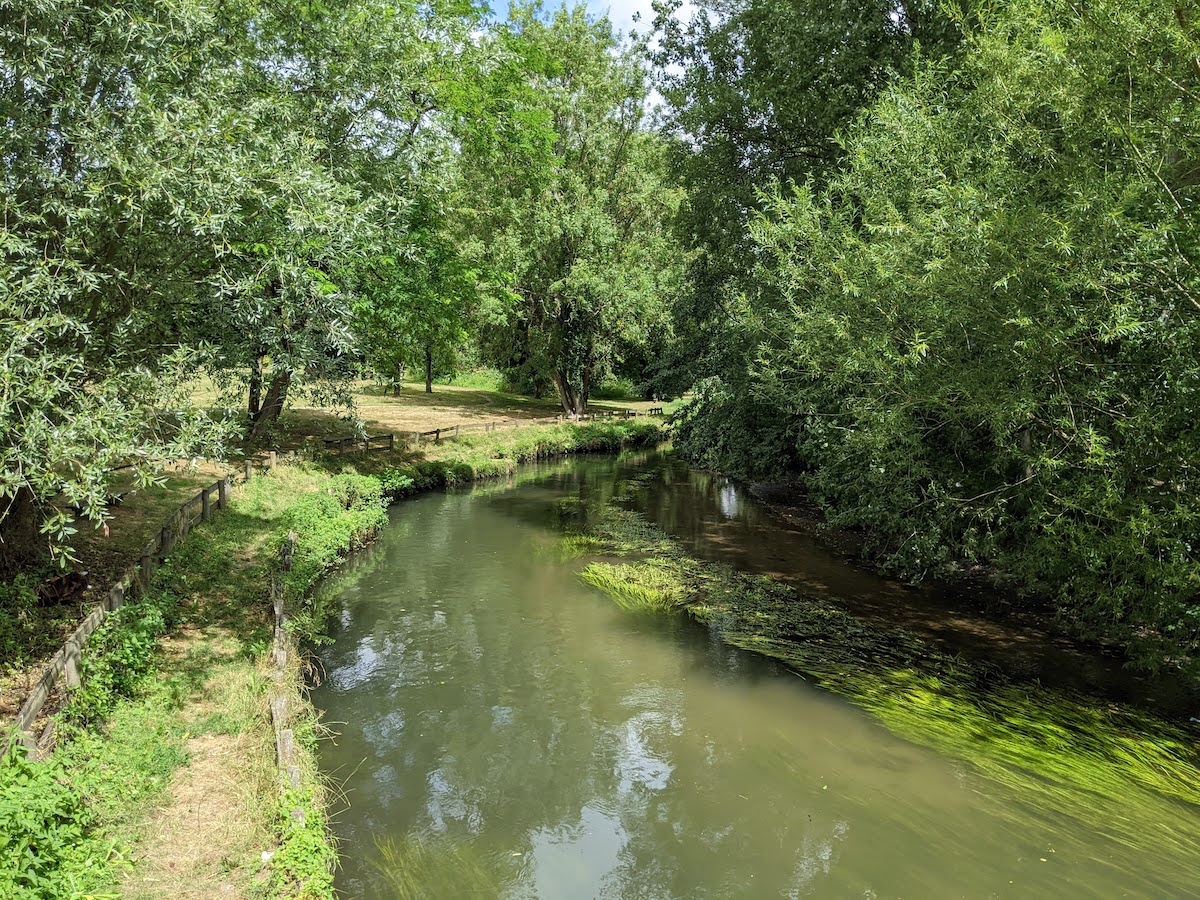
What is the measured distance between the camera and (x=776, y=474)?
2631 cm

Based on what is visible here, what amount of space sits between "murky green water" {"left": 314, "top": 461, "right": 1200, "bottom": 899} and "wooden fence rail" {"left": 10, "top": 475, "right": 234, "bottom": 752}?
305 cm

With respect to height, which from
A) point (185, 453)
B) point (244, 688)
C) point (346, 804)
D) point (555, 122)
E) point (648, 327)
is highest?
point (555, 122)

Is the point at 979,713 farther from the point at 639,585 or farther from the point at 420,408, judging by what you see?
the point at 420,408

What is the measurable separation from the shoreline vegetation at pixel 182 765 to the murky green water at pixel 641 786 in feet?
3.29

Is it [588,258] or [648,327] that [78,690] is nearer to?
[588,258]

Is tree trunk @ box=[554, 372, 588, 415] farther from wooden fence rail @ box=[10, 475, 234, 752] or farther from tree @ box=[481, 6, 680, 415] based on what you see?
wooden fence rail @ box=[10, 475, 234, 752]

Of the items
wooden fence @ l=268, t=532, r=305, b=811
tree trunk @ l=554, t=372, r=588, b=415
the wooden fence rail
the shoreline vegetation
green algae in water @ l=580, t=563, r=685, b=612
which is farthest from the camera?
tree trunk @ l=554, t=372, r=588, b=415

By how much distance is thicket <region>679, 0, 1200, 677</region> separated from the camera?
897 cm

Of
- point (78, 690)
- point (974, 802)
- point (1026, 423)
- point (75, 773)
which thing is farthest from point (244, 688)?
point (1026, 423)

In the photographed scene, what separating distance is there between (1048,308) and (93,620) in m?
12.4

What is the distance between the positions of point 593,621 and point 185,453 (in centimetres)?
808

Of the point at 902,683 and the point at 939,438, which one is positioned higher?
the point at 939,438

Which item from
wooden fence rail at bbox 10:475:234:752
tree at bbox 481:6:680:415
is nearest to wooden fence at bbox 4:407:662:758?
wooden fence rail at bbox 10:475:234:752

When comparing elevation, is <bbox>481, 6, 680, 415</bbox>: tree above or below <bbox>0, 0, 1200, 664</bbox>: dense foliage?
above
